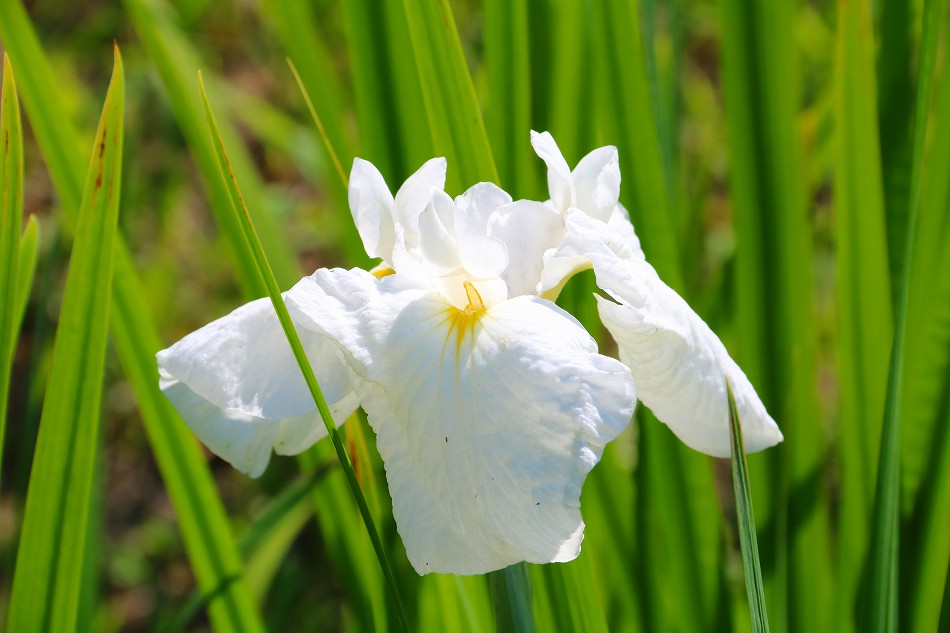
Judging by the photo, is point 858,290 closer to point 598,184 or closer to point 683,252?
point 683,252

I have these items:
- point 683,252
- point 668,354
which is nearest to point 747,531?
point 668,354

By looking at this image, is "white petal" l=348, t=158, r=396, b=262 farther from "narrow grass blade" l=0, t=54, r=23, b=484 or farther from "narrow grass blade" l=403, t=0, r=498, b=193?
"narrow grass blade" l=0, t=54, r=23, b=484

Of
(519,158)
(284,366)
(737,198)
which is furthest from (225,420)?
(737,198)

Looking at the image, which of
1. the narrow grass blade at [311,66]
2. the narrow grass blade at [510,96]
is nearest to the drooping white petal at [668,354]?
the narrow grass blade at [510,96]

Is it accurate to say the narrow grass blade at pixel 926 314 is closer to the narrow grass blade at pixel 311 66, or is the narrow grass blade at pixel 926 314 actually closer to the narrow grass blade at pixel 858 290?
Answer: the narrow grass blade at pixel 858 290

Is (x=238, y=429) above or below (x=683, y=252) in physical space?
above

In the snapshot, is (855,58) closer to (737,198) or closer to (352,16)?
(737,198)
